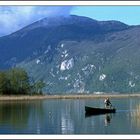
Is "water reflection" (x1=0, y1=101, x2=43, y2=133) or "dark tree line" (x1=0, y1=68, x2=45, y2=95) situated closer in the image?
"water reflection" (x1=0, y1=101, x2=43, y2=133)

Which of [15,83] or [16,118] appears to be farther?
[15,83]

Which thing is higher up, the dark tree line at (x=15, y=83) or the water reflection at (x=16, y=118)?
the dark tree line at (x=15, y=83)

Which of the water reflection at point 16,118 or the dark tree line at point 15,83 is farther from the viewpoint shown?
the dark tree line at point 15,83

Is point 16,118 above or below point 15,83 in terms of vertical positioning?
below

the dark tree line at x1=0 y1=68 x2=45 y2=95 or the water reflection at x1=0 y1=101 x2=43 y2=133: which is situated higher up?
the dark tree line at x1=0 y1=68 x2=45 y2=95

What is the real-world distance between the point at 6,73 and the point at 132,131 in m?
85.5
